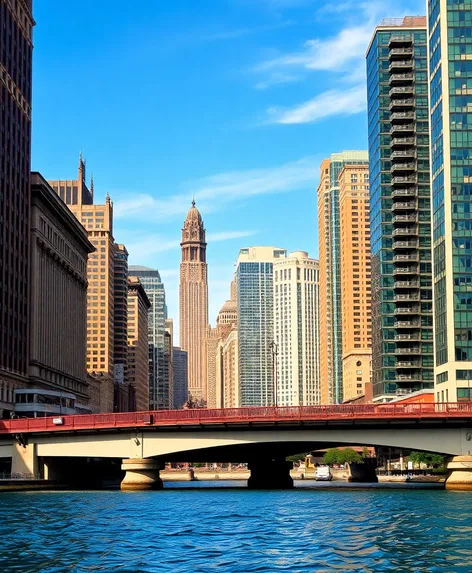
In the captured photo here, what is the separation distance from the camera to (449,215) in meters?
143

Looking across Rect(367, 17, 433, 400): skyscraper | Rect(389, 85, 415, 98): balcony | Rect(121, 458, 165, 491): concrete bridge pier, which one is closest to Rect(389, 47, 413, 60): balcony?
Rect(367, 17, 433, 400): skyscraper

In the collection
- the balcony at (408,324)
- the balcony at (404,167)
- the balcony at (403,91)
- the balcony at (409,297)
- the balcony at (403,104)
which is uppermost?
the balcony at (403,91)

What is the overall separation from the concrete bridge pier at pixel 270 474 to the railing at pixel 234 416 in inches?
1160

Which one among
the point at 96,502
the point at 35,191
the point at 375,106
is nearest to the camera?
the point at 96,502

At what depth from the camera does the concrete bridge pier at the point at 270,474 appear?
135m

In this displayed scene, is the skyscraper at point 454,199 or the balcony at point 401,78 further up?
the balcony at point 401,78

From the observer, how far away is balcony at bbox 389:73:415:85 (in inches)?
7510

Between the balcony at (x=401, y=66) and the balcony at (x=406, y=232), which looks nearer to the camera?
the balcony at (x=406, y=232)

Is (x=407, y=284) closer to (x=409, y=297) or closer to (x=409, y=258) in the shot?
(x=409, y=297)

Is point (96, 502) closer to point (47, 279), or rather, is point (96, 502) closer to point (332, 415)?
point (332, 415)

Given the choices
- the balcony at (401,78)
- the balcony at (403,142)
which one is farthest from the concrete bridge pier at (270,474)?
the balcony at (401,78)

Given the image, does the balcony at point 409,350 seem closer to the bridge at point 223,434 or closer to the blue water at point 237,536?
the bridge at point 223,434

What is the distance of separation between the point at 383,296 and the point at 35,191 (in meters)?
65.0

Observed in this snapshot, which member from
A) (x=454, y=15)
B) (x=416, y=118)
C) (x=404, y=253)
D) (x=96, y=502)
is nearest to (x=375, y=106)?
(x=416, y=118)
